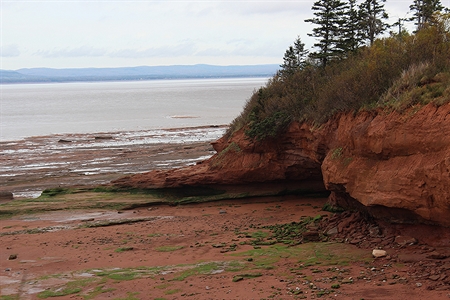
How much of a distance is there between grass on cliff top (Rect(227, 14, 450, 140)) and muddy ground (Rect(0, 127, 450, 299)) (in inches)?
136

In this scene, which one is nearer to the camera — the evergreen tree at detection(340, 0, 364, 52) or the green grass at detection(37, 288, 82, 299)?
the green grass at detection(37, 288, 82, 299)

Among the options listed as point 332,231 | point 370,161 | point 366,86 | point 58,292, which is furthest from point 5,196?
point 370,161

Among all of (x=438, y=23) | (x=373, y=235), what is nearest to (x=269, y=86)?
(x=438, y=23)

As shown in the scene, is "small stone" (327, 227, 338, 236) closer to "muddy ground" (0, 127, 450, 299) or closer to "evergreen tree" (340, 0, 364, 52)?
"muddy ground" (0, 127, 450, 299)

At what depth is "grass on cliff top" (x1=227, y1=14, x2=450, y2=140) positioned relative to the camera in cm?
1419

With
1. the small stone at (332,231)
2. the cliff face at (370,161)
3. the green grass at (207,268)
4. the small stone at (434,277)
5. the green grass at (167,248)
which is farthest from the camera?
the green grass at (167,248)

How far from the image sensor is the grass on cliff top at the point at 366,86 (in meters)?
14.2

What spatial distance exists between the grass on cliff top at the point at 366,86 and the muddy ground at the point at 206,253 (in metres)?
3.45

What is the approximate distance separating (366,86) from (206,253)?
7.20 m

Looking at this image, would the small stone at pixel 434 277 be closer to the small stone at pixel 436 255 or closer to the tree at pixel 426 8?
the small stone at pixel 436 255

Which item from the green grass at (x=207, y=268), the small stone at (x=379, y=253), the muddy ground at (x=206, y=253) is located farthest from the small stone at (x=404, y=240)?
the green grass at (x=207, y=268)

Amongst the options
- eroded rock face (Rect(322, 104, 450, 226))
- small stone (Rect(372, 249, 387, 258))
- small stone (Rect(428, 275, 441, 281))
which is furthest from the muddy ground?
eroded rock face (Rect(322, 104, 450, 226))

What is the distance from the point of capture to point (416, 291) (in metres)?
10.7

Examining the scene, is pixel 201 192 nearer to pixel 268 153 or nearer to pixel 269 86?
pixel 268 153
